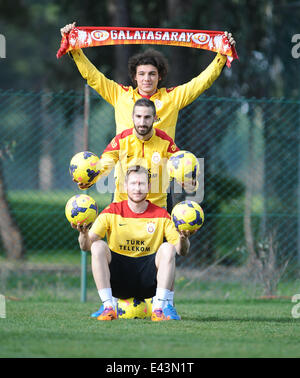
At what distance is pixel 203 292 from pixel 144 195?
3.34 m

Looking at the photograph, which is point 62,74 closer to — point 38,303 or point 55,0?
point 55,0

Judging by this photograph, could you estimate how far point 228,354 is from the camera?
13.3ft

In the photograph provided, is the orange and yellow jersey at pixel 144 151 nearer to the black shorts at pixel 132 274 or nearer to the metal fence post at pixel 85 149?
the black shorts at pixel 132 274

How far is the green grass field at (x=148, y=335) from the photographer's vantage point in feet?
13.3

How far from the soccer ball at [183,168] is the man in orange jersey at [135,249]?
0.78ft

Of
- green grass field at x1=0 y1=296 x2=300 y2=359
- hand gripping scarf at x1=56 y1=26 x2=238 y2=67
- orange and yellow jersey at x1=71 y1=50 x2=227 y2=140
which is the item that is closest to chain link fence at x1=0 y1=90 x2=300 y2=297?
green grass field at x1=0 y1=296 x2=300 y2=359

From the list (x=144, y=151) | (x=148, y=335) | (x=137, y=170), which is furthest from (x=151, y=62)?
(x=148, y=335)

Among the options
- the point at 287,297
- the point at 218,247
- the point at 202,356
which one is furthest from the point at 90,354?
the point at 218,247

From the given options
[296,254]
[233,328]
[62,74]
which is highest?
[62,74]

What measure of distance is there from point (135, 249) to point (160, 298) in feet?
1.52

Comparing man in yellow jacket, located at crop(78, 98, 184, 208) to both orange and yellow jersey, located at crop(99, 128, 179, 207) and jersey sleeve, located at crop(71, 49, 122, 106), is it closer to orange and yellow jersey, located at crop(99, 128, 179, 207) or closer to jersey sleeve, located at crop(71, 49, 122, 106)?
orange and yellow jersey, located at crop(99, 128, 179, 207)

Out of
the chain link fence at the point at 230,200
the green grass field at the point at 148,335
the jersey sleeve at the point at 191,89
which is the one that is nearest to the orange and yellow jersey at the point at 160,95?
the jersey sleeve at the point at 191,89

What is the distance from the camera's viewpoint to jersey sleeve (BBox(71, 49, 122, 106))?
600 centimetres

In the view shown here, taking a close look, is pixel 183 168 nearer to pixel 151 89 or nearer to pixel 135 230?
pixel 135 230
